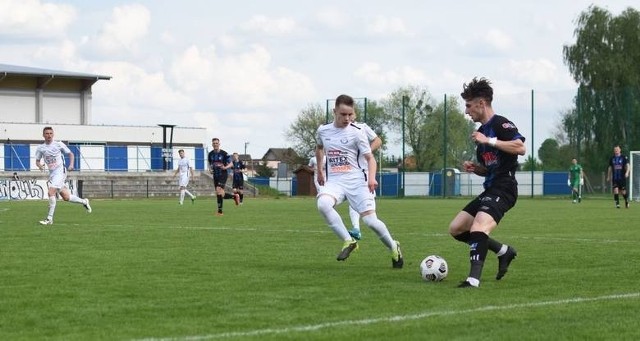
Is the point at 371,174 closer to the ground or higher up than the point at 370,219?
higher up

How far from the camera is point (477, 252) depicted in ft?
34.7

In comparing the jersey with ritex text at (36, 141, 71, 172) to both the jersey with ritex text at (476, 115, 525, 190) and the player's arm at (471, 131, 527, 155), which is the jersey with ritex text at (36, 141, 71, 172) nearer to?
the jersey with ritex text at (476, 115, 525, 190)

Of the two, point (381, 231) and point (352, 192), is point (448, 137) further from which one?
point (381, 231)

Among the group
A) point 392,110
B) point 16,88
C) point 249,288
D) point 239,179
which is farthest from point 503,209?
point 16,88

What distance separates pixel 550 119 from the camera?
182ft

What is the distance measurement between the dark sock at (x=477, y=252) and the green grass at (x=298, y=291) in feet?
0.67

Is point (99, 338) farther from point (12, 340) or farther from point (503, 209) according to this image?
point (503, 209)

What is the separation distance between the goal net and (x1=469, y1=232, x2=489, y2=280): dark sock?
39.6 m

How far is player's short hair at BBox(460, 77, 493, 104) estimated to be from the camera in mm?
10914

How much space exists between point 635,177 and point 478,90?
40.5 m

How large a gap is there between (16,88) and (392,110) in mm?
32085

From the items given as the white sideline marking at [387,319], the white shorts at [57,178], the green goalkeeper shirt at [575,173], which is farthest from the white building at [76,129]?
the white sideline marking at [387,319]

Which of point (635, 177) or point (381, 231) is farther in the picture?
point (635, 177)

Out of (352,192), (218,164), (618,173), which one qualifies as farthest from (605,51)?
(352,192)
